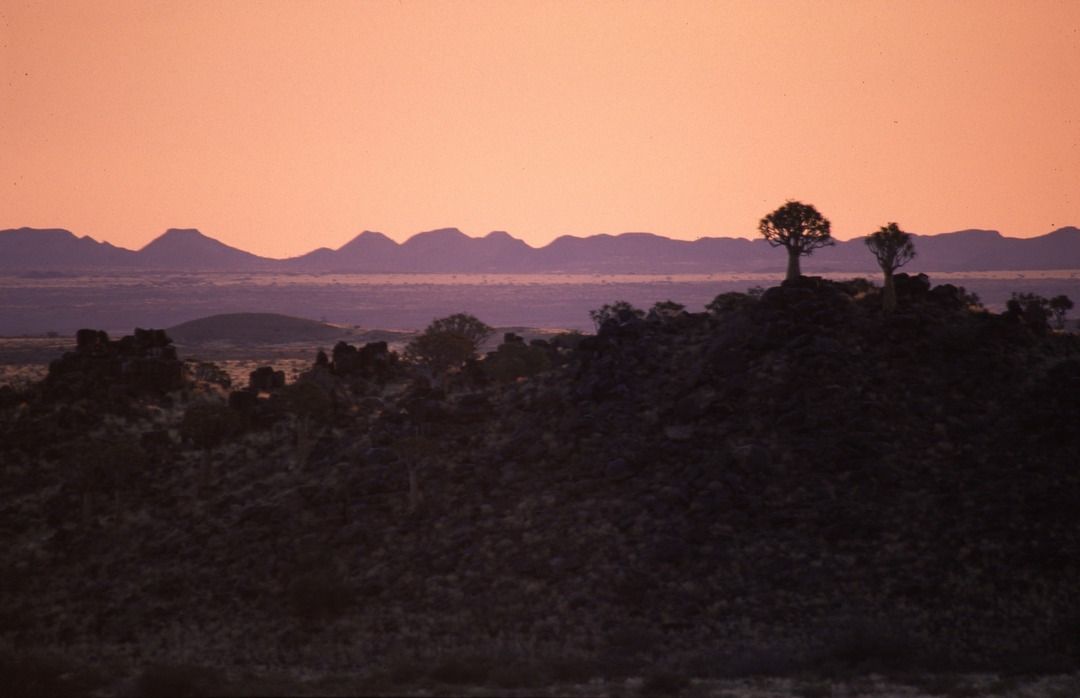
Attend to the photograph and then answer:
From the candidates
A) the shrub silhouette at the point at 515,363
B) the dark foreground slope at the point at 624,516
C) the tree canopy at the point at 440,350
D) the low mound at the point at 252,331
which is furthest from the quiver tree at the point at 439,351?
the low mound at the point at 252,331

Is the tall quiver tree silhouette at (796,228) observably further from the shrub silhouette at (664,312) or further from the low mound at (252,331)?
the low mound at (252,331)

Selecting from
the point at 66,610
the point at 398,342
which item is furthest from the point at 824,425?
the point at 398,342

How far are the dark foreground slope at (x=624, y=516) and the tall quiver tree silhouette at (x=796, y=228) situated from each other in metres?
1.99

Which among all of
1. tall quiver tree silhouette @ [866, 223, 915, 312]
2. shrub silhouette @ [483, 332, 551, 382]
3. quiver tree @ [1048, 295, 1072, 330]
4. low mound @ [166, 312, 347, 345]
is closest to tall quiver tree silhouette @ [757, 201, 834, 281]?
tall quiver tree silhouette @ [866, 223, 915, 312]

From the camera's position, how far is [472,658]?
1019 inches

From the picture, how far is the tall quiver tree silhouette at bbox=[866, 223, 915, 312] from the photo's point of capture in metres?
43.1

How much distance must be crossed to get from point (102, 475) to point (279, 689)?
76.6 feet

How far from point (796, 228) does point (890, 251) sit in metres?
3.82

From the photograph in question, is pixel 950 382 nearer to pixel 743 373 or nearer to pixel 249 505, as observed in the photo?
pixel 743 373

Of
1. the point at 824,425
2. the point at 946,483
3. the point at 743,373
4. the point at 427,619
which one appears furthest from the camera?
the point at 743,373

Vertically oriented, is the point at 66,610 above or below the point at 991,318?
below

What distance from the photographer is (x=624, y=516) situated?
3484 cm

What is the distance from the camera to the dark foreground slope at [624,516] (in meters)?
28.0

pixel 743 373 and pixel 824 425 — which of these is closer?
pixel 824 425
